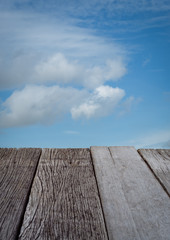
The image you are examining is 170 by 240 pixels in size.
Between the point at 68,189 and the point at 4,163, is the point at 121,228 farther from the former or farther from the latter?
the point at 4,163

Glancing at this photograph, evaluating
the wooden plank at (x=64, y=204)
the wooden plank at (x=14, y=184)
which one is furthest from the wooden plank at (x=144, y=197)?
the wooden plank at (x=14, y=184)

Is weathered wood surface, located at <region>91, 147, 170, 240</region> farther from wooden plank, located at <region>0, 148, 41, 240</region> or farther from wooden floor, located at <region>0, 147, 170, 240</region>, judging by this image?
wooden plank, located at <region>0, 148, 41, 240</region>

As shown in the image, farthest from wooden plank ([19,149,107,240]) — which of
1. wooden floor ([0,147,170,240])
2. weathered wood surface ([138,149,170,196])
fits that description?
weathered wood surface ([138,149,170,196])

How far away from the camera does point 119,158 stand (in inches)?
79.5

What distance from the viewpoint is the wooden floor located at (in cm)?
117

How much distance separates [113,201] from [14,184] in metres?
0.58

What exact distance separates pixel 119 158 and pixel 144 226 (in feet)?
2.71

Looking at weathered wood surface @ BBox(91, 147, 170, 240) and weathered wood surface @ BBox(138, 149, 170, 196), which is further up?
weathered wood surface @ BBox(138, 149, 170, 196)

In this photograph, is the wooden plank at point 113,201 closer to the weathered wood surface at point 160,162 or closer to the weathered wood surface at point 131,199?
the weathered wood surface at point 131,199

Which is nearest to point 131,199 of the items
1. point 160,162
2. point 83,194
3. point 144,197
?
point 144,197

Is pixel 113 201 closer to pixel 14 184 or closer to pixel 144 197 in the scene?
A: pixel 144 197

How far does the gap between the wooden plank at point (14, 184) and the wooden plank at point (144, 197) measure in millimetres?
544

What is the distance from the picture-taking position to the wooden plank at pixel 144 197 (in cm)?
121

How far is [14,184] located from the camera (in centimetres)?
156
